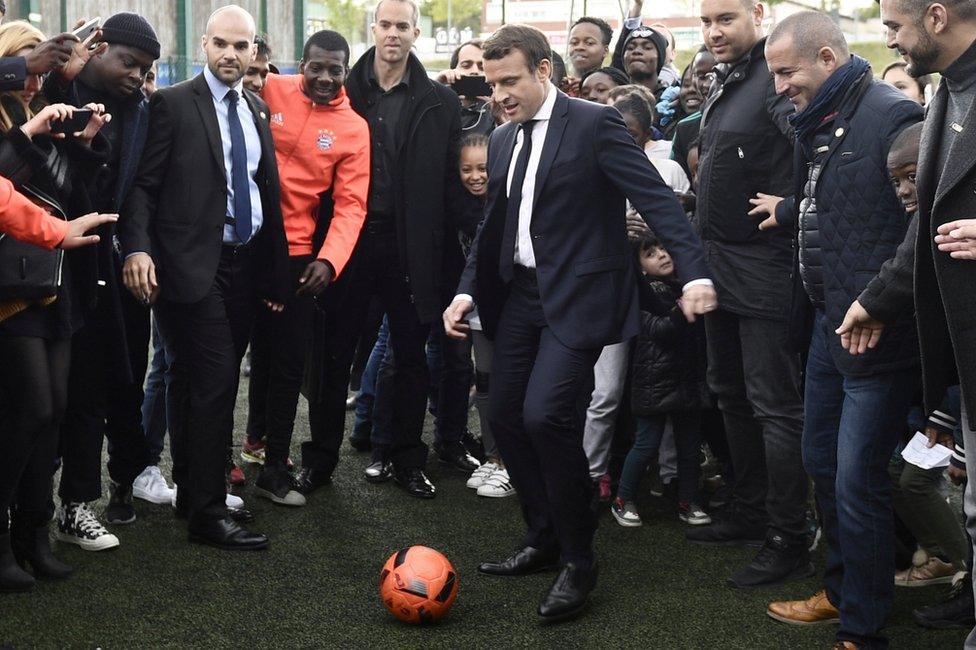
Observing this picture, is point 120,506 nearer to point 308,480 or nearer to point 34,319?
point 308,480

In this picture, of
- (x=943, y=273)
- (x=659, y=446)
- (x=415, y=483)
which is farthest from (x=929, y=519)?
(x=415, y=483)

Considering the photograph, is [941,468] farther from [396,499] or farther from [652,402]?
[396,499]

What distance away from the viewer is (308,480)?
5770 mm

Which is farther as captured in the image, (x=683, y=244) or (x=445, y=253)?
(x=445, y=253)

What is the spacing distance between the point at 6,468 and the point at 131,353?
3.58 ft

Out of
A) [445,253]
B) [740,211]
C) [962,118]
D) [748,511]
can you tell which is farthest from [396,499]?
[962,118]

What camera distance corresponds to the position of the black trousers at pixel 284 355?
18.0 feet

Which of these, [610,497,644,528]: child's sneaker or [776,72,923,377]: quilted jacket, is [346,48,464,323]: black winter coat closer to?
[610,497,644,528]: child's sneaker

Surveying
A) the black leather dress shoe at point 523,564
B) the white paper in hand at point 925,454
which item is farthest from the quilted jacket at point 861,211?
the black leather dress shoe at point 523,564

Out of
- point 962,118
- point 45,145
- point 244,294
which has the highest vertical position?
point 962,118

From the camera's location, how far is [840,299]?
12.5ft

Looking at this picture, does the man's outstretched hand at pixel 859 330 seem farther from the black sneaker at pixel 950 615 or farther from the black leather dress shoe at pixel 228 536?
the black leather dress shoe at pixel 228 536

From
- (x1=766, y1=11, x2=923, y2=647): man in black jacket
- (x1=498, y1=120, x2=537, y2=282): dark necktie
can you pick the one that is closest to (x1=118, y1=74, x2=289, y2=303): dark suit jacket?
(x1=498, y1=120, x2=537, y2=282): dark necktie

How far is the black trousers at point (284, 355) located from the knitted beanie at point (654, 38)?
3.13 metres
